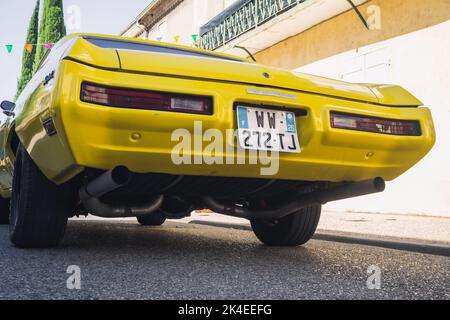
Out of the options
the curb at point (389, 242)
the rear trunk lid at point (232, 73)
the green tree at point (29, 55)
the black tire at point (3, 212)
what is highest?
the green tree at point (29, 55)

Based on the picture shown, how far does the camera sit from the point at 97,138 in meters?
2.35

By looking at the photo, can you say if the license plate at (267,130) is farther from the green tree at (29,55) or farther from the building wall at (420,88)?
the green tree at (29,55)

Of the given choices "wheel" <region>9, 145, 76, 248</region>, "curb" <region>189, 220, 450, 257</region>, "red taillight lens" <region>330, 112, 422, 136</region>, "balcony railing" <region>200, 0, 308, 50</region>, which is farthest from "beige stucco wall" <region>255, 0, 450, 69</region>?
"wheel" <region>9, 145, 76, 248</region>

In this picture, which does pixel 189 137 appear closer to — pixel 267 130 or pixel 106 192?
pixel 267 130

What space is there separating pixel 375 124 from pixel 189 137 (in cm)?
107

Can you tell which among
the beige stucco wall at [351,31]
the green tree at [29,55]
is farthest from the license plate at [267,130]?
the green tree at [29,55]

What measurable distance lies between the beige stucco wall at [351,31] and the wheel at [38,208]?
268 inches

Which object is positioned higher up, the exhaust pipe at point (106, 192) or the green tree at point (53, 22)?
the green tree at point (53, 22)

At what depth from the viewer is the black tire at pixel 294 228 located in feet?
12.3

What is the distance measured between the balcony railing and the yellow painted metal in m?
7.67

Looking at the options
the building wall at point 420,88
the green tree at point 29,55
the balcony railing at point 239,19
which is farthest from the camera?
the green tree at point 29,55

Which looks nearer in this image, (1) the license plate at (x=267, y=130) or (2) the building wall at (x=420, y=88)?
(1) the license plate at (x=267, y=130)

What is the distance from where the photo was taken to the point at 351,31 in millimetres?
9859
